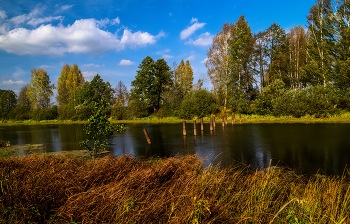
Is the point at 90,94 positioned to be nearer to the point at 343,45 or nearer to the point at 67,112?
the point at 67,112

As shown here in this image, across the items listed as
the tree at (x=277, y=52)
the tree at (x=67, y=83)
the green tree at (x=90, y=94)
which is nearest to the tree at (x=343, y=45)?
the tree at (x=277, y=52)

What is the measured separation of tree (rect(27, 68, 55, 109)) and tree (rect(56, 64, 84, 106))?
2.78 metres

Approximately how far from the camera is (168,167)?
6879 millimetres

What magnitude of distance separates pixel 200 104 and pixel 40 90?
158 feet

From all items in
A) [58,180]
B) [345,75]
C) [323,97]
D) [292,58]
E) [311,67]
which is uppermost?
[292,58]

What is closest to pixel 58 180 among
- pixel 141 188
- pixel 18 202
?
pixel 18 202

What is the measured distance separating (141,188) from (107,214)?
46.7 inches

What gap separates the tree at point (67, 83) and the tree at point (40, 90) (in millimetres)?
2783

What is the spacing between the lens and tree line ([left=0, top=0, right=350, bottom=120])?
37.3 metres

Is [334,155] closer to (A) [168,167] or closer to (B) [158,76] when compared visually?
(A) [168,167]

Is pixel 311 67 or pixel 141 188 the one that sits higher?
pixel 311 67

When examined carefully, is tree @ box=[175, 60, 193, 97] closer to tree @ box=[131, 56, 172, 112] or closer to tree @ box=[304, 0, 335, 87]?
tree @ box=[131, 56, 172, 112]

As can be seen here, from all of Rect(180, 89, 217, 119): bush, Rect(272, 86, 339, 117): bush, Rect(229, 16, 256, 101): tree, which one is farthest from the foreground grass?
Rect(229, 16, 256, 101): tree

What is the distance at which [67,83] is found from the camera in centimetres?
6819
